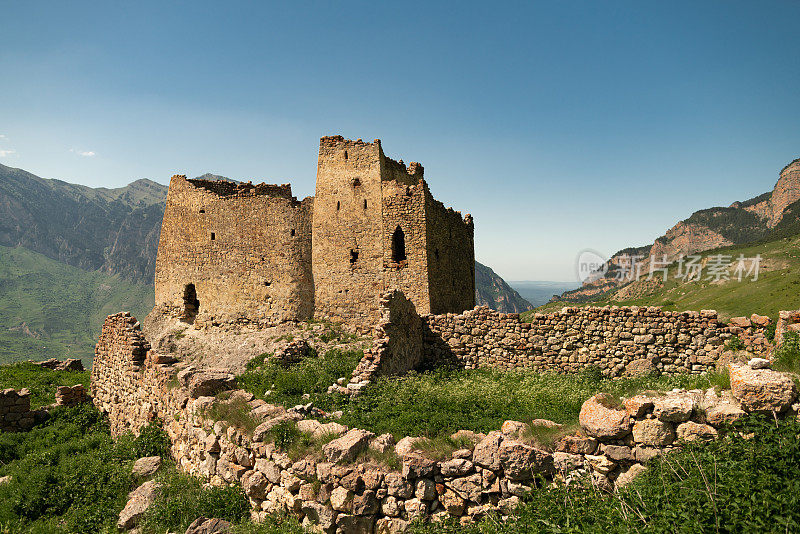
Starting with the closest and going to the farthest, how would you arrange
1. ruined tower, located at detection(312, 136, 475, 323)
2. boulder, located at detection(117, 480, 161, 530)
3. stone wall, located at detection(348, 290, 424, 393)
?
boulder, located at detection(117, 480, 161, 530)
stone wall, located at detection(348, 290, 424, 393)
ruined tower, located at detection(312, 136, 475, 323)

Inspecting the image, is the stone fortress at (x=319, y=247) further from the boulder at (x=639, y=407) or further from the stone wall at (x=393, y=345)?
the boulder at (x=639, y=407)

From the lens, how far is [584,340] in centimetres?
1291

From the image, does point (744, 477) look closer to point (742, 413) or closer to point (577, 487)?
point (742, 413)

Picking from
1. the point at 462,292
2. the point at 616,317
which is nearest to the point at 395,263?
the point at 462,292

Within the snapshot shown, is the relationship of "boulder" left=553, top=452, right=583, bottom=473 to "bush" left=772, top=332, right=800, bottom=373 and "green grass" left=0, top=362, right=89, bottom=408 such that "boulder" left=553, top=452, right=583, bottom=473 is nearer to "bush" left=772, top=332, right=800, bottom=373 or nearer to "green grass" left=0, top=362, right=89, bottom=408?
"bush" left=772, top=332, right=800, bottom=373

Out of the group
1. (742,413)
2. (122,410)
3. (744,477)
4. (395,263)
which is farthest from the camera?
(395,263)

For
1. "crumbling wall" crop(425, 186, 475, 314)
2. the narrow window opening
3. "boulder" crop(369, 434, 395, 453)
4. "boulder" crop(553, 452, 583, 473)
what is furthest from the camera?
the narrow window opening

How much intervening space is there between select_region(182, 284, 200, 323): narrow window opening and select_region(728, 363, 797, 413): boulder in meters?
21.5

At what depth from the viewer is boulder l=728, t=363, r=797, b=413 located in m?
5.39

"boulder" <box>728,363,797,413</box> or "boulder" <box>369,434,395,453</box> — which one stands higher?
"boulder" <box>728,363,797,413</box>

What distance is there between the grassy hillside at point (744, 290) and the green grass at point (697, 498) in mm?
17092

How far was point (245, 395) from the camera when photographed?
30.2ft

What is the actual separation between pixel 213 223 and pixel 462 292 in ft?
43.0

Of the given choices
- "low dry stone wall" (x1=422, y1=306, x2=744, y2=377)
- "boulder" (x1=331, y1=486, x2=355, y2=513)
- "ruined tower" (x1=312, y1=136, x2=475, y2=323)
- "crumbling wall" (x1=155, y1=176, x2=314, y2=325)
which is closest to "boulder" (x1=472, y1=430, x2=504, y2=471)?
"boulder" (x1=331, y1=486, x2=355, y2=513)
